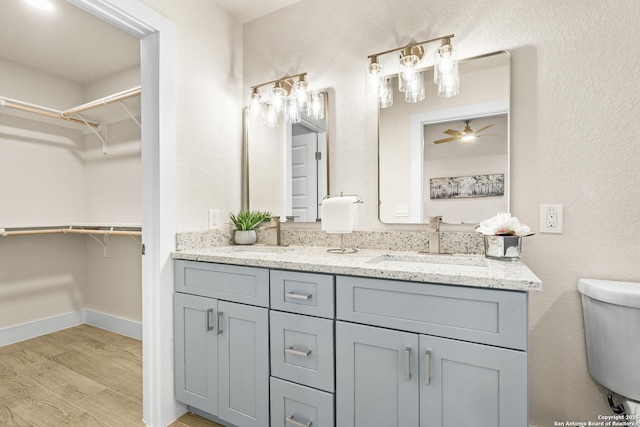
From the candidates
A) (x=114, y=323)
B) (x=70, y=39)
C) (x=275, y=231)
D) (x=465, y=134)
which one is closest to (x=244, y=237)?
(x=275, y=231)

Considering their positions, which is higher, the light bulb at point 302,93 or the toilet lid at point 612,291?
the light bulb at point 302,93

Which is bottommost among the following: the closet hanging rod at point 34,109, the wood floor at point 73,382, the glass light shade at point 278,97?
the wood floor at point 73,382

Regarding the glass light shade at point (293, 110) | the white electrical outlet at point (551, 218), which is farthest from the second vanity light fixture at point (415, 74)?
the white electrical outlet at point (551, 218)

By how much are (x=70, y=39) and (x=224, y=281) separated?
7.49 feet

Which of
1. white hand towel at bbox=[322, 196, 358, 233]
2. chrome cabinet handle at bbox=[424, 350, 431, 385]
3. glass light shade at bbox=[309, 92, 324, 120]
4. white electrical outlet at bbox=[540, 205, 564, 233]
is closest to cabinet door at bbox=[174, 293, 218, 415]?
white hand towel at bbox=[322, 196, 358, 233]

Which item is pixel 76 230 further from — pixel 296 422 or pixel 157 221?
pixel 296 422

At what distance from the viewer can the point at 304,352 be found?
137 cm

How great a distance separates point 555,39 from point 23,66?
3.91 meters

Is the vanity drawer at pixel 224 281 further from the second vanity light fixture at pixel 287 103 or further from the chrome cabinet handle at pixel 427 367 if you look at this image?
the second vanity light fixture at pixel 287 103

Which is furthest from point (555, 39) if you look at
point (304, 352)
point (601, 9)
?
point (304, 352)

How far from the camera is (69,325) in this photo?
3148 mm

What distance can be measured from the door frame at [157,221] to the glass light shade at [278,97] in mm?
614

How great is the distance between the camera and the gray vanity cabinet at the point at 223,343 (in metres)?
1.50

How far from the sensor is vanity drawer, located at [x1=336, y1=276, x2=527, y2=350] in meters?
1.02
